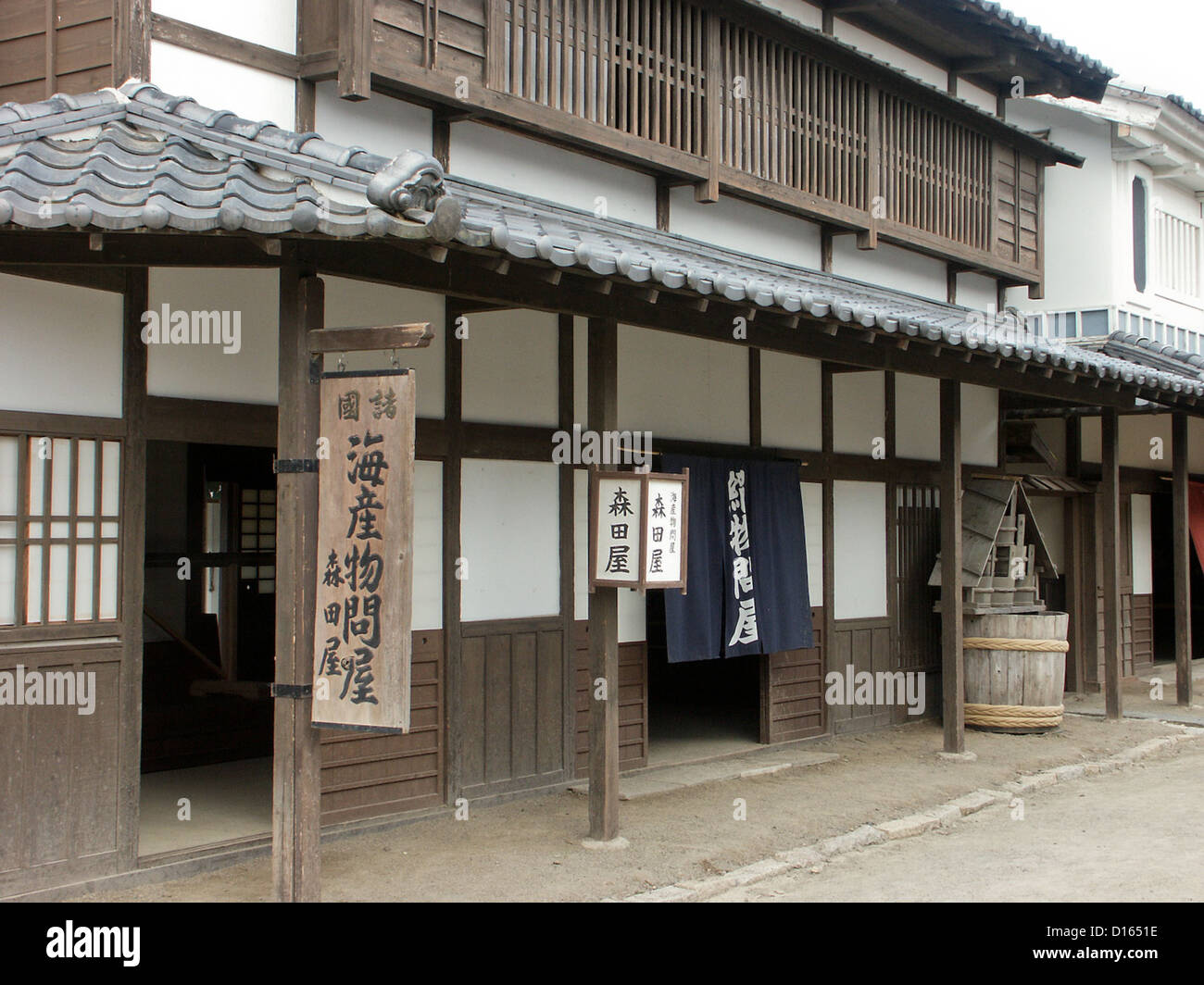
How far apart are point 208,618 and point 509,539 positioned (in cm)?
388

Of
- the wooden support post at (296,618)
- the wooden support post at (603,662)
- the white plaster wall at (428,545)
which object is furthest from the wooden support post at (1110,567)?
the wooden support post at (296,618)

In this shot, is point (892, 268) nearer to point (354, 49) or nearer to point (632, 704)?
point (632, 704)

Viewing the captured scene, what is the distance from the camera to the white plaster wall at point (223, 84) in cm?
714

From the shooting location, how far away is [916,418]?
13.8m

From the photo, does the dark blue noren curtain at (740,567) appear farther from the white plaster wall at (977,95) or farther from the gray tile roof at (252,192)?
the white plaster wall at (977,95)

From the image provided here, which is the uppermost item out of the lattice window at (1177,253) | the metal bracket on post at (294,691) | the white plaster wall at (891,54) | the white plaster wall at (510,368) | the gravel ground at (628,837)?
the white plaster wall at (891,54)

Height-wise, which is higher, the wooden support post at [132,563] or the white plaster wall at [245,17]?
the white plaster wall at [245,17]

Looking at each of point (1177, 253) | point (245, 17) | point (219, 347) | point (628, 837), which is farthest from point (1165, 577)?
point (245, 17)

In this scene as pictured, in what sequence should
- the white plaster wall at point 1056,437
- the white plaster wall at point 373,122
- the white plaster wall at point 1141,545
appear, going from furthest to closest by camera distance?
the white plaster wall at point 1141,545 → the white plaster wall at point 1056,437 → the white plaster wall at point 373,122

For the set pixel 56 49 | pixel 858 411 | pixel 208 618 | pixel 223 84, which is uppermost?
pixel 56 49

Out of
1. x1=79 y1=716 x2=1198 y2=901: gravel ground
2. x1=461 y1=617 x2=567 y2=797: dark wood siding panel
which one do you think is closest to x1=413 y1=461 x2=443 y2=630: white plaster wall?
x1=461 y1=617 x2=567 y2=797: dark wood siding panel

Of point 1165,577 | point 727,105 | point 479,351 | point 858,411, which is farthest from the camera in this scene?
point 1165,577

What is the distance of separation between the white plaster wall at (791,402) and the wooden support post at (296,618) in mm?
6394
